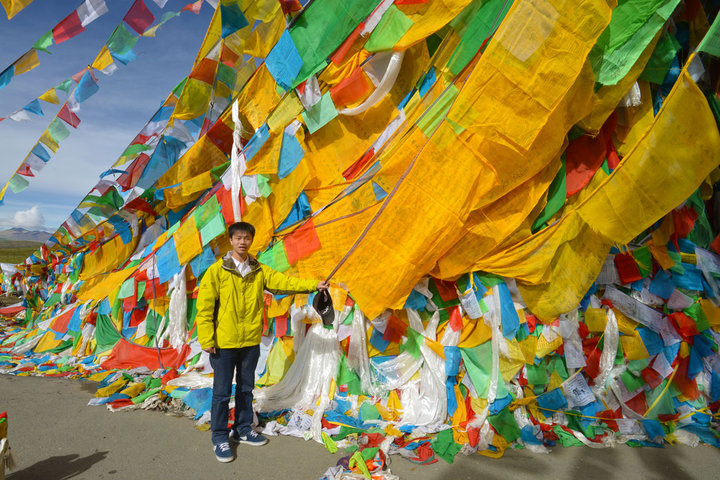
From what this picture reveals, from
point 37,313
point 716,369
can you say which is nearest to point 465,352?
point 716,369

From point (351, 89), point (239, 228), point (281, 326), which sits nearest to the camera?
point (239, 228)

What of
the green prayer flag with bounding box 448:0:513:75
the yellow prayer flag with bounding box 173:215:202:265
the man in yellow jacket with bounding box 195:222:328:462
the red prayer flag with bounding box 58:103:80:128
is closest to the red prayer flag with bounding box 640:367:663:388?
the man in yellow jacket with bounding box 195:222:328:462

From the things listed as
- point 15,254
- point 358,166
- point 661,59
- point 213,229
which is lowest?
point 213,229

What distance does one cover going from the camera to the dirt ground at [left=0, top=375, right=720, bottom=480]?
2.96m

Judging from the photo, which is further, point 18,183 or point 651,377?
point 18,183

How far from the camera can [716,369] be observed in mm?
4008

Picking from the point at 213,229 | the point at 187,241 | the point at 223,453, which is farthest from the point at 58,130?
the point at 223,453

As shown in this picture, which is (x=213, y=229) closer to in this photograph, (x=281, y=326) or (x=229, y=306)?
(x=281, y=326)

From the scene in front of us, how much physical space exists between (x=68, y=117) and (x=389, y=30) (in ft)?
14.2

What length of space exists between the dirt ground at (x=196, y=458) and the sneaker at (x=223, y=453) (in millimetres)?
53

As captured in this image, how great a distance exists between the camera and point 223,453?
311 centimetres

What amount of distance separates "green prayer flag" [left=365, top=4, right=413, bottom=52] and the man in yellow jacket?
81.7 inches

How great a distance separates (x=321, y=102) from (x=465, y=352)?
109 inches

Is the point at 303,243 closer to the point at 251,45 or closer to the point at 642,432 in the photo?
the point at 251,45
